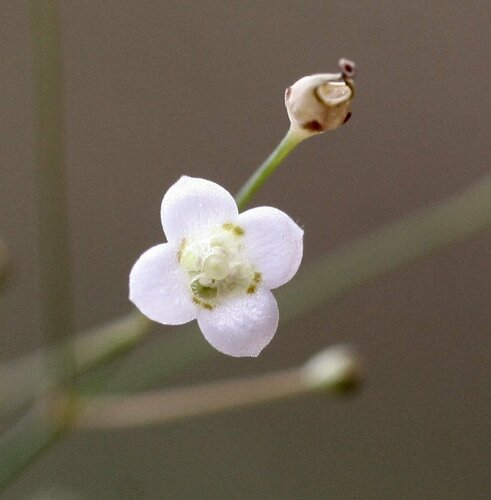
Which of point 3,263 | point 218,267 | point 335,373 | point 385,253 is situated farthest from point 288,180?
point 218,267

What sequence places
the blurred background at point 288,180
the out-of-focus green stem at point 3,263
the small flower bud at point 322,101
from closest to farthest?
the small flower bud at point 322,101 < the out-of-focus green stem at point 3,263 < the blurred background at point 288,180

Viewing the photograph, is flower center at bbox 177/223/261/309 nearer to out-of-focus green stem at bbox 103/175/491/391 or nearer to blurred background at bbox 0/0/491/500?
out-of-focus green stem at bbox 103/175/491/391

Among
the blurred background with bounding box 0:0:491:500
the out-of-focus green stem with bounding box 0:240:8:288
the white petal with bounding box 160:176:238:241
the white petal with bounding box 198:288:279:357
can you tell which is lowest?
the white petal with bounding box 198:288:279:357

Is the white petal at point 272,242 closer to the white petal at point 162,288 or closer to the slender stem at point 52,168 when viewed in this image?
the white petal at point 162,288

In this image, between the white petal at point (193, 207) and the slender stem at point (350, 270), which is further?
the slender stem at point (350, 270)

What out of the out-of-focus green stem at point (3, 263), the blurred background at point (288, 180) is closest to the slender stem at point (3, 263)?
the out-of-focus green stem at point (3, 263)

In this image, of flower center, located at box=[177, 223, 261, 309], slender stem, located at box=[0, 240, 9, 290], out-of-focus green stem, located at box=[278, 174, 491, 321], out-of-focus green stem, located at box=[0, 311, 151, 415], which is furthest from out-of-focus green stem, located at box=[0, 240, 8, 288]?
out-of-focus green stem, located at box=[278, 174, 491, 321]

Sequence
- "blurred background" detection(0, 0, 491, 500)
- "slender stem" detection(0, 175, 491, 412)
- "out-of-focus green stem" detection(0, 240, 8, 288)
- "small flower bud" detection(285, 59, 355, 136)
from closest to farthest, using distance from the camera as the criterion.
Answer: "small flower bud" detection(285, 59, 355, 136) < "out-of-focus green stem" detection(0, 240, 8, 288) < "slender stem" detection(0, 175, 491, 412) < "blurred background" detection(0, 0, 491, 500)

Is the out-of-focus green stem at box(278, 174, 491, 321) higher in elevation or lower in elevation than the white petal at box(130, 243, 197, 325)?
higher

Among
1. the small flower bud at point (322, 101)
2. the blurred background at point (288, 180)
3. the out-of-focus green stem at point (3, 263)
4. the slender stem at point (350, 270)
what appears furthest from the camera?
the blurred background at point (288, 180)
